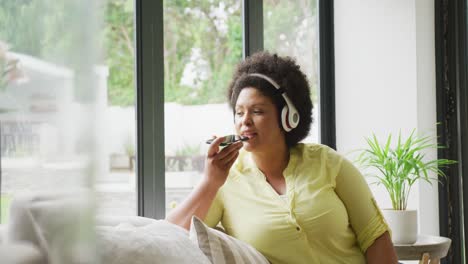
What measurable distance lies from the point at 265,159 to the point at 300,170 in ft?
0.39

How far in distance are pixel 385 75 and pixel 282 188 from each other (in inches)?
52.3

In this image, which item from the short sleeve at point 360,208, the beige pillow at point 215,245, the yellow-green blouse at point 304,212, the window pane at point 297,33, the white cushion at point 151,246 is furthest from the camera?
the window pane at point 297,33

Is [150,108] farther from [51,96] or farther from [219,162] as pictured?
[51,96]

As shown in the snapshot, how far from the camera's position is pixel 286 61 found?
203 centimetres

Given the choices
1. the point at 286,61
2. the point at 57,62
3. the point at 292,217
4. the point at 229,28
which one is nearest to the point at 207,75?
the point at 229,28

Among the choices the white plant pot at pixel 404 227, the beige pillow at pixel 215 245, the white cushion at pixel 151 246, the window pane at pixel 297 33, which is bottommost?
the white plant pot at pixel 404 227

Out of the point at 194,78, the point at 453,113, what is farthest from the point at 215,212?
the point at 453,113

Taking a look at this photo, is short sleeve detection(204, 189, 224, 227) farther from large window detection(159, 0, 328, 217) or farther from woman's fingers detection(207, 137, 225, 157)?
large window detection(159, 0, 328, 217)

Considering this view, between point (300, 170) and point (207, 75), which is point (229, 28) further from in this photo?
point (300, 170)

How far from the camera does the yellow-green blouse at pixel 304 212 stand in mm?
1751

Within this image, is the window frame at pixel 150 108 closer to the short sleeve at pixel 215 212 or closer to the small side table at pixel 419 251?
the short sleeve at pixel 215 212

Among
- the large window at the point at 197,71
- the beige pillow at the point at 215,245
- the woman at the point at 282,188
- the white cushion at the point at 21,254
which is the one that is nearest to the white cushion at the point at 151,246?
the beige pillow at the point at 215,245

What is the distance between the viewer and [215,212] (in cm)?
183

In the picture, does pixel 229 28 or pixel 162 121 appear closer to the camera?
pixel 162 121
